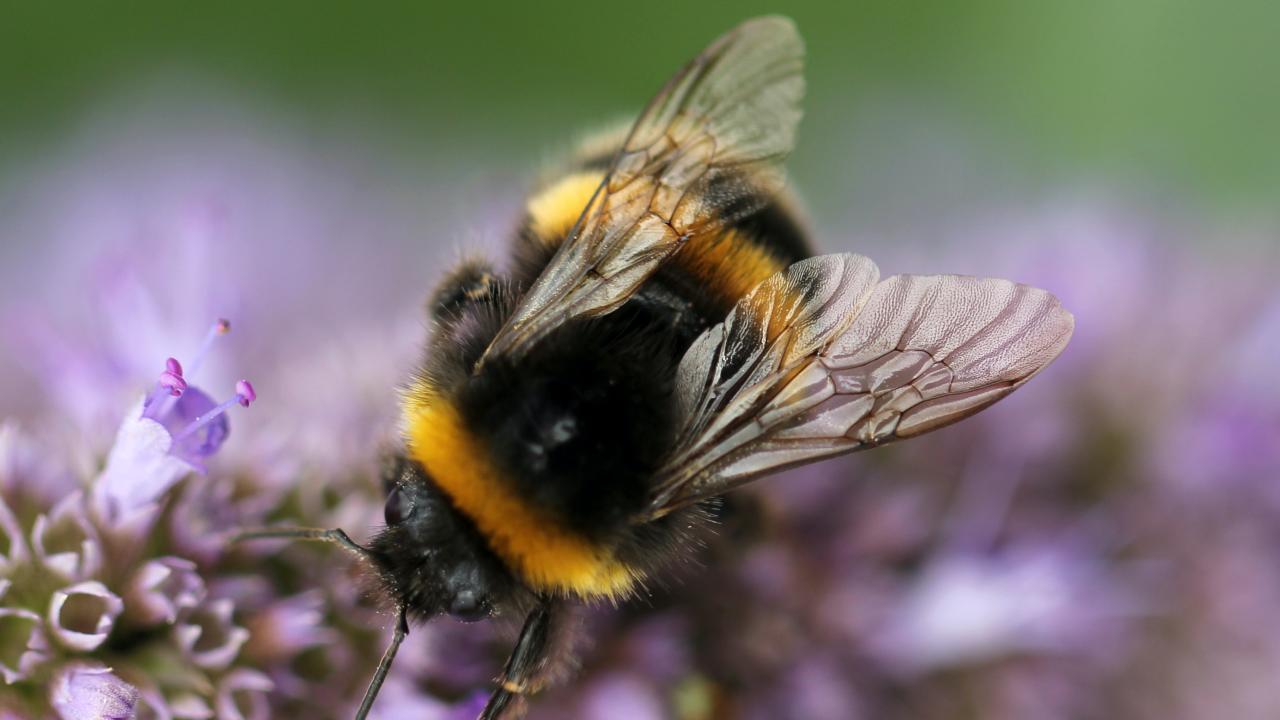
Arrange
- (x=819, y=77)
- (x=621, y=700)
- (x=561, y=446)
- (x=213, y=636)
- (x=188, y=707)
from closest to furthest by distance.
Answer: (x=561, y=446), (x=188, y=707), (x=213, y=636), (x=621, y=700), (x=819, y=77)

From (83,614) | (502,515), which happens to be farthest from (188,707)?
(502,515)

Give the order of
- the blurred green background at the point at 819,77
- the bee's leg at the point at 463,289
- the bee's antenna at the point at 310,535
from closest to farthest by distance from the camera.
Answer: the bee's antenna at the point at 310,535, the bee's leg at the point at 463,289, the blurred green background at the point at 819,77

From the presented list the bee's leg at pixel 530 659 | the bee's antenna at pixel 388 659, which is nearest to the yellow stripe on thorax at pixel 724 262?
the bee's leg at pixel 530 659

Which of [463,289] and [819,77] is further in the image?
[819,77]

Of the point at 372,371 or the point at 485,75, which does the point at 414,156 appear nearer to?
the point at 485,75

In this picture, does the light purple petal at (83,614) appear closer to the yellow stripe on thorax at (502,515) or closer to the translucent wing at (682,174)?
the yellow stripe on thorax at (502,515)

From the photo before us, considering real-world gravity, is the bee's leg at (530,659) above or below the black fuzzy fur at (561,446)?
below

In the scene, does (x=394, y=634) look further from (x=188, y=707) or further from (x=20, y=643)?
(x=20, y=643)
